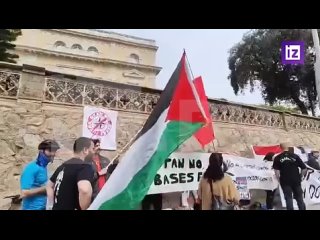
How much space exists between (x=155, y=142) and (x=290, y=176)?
285 cm

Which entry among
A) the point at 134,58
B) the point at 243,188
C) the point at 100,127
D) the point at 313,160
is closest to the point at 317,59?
the point at 313,160

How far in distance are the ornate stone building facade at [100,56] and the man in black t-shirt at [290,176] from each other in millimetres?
10077

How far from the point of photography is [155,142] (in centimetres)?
314

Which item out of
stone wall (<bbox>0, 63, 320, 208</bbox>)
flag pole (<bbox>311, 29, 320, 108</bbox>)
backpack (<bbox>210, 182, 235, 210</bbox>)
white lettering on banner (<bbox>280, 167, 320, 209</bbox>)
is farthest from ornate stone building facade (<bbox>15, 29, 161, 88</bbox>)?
backpack (<bbox>210, 182, 235, 210</bbox>)

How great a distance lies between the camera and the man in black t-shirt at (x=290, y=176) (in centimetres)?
502

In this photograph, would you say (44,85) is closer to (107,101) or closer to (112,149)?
(107,101)

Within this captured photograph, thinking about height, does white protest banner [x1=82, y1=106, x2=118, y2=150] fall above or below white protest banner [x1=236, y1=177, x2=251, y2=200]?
above

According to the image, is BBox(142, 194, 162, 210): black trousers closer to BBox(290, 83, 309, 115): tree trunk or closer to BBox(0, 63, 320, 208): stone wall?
BBox(0, 63, 320, 208): stone wall

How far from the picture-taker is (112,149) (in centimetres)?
535

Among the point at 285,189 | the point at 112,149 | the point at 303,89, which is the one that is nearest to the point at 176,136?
the point at 112,149

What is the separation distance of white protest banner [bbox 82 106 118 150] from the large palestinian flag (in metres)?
2.09

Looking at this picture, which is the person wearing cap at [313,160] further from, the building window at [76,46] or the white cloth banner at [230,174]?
the building window at [76,46]

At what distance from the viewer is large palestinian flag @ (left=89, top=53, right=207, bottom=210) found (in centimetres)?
287
